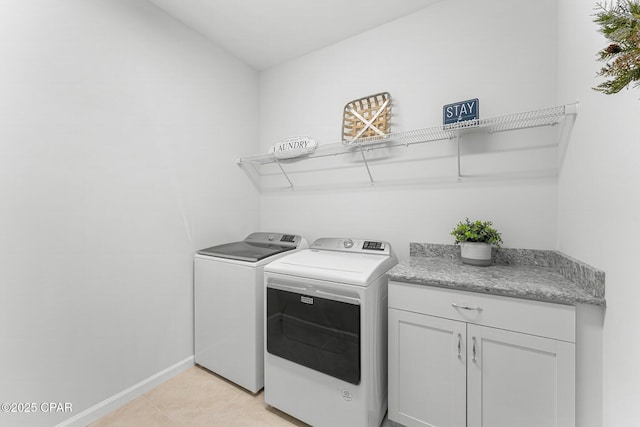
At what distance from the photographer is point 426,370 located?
1.33 meters

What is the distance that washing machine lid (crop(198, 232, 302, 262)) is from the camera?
1.85m

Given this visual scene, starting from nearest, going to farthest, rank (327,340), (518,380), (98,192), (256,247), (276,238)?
(518,380) < (327,340) < (98,192) < (256,247) < (276,238)

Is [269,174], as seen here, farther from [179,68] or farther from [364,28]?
[364,28]

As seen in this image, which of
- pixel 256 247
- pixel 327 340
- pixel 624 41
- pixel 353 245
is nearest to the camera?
pixel 624 41

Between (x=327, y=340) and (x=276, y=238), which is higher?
(x=276, y=238)

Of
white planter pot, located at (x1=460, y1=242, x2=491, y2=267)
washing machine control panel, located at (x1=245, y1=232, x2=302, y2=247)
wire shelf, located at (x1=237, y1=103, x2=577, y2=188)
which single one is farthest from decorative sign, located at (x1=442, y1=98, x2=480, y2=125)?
washing machine control panel, located at (x1=245, y1=232, x2=302, y2=247)

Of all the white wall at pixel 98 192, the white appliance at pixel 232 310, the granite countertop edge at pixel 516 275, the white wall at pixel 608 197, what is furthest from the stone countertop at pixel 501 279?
the white wall at pixel 98 192

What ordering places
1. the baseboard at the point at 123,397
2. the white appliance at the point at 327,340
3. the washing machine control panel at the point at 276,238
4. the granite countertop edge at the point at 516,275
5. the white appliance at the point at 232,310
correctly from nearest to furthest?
the granite countertop edge at the point at 516,275
the white appliance at the point at 327,340
the baseboard at the point at 123,397
the white appliance at the point at 232,310
the washing machine control panel at the point at 276,238

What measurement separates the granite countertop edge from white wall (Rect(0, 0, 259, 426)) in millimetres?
1668

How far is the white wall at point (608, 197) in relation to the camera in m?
0.85

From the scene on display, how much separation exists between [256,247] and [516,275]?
177cm

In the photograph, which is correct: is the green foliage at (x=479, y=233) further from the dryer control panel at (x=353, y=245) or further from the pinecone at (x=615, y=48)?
the pinecone at (x=615, y=48)

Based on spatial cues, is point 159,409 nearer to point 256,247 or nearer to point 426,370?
point 256,247

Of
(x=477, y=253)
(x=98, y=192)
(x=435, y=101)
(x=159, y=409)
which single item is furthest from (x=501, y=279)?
(x=98, y=192)
